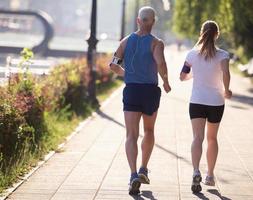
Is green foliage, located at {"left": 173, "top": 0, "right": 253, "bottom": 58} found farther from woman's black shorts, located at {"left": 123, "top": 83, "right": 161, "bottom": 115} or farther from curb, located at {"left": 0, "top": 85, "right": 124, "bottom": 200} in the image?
woman's black shorts, located at {"left": 123, "top": 83, "right": 161, "bottom": 115}

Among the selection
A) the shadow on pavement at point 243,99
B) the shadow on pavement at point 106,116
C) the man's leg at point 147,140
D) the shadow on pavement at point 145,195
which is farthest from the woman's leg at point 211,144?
the shadow on pavement at point 243,99

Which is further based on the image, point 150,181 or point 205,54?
point 150,181

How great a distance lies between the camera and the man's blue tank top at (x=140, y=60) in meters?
7.52

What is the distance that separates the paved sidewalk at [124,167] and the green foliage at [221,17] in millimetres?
13120

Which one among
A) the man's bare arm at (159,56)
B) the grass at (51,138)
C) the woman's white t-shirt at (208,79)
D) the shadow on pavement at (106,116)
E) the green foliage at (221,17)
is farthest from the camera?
the green foliage at (221,17)

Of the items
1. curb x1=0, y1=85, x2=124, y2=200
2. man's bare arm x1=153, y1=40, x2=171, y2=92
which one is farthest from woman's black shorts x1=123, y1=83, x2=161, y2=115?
curb x1=0, y1=85, x2=124, y2=200

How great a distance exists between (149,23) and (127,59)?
434 mm

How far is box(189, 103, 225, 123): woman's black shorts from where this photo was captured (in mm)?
7746

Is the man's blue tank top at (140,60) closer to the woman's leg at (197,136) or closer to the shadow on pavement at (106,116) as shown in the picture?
the woman's leg at (197,136)

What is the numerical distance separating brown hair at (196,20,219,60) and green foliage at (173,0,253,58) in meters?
19.5

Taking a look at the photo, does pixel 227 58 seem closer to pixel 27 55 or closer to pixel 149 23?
pixel 149 23

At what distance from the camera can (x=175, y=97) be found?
867 inches

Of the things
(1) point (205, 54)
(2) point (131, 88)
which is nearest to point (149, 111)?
(2) point (131, 88)

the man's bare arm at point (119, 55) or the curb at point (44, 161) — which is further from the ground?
the man's bare arm at point (119, 55)
